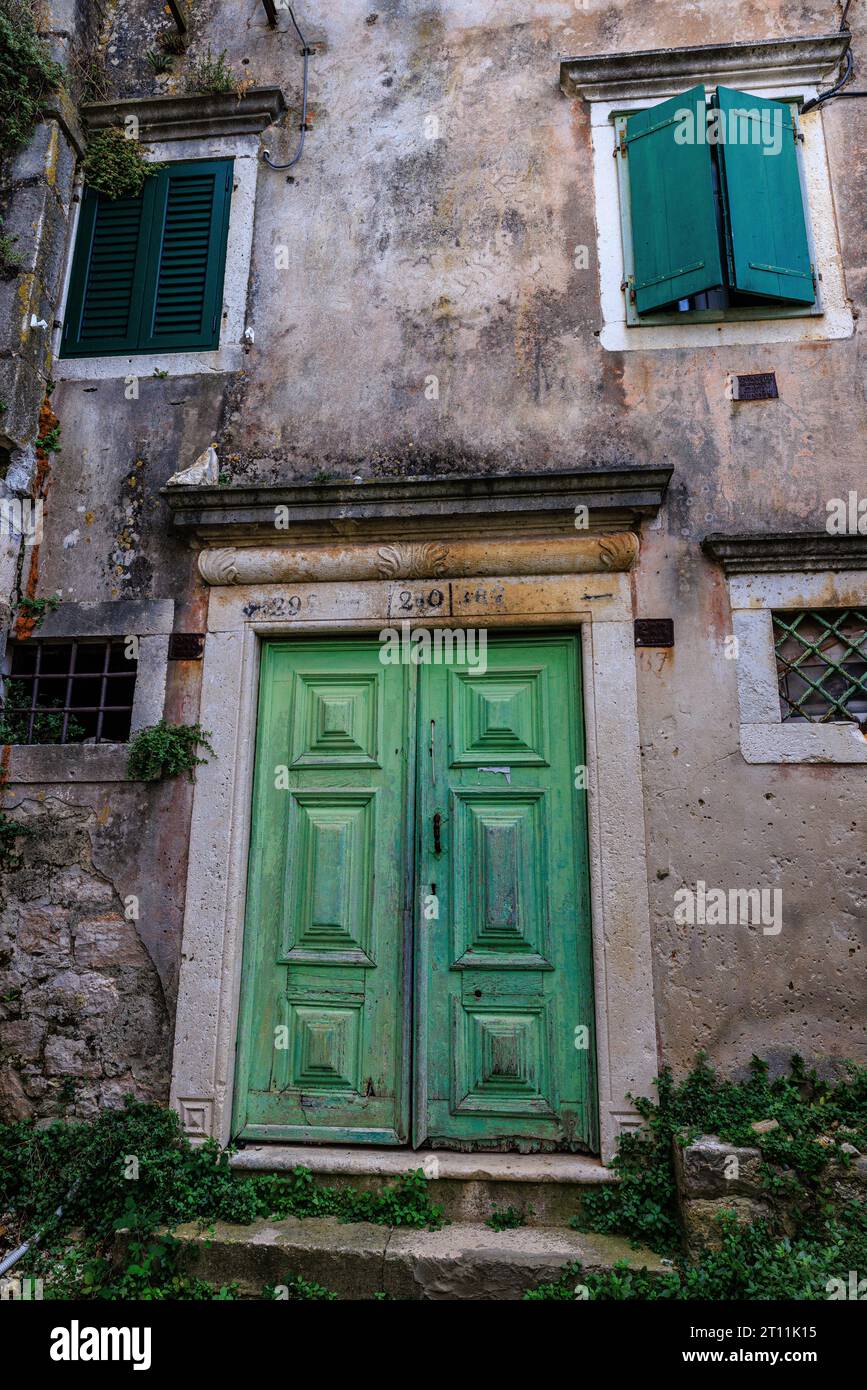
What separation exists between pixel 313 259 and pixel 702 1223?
17.4ft

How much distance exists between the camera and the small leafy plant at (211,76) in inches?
210

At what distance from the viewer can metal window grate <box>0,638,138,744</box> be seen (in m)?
4.66

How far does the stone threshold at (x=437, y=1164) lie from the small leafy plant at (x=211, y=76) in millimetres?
5998

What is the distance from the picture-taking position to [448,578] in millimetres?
4512

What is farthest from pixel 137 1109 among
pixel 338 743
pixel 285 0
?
pixel 285 0

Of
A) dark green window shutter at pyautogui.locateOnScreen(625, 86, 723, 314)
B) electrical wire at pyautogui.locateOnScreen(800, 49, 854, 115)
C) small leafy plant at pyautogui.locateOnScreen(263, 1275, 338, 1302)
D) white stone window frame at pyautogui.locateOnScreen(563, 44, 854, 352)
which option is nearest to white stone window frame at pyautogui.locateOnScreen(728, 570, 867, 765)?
white stone window frame at pyautogui.locateOnScreen(563, 44, 854, 352)

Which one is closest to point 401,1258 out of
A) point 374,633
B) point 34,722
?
point 374,633

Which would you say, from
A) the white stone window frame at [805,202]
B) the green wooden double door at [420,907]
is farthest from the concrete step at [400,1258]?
the white stone window frame at [805,202]

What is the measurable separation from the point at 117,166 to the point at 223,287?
114 centimetres

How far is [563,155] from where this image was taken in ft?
16.7

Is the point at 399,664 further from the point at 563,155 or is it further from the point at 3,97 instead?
the point at 3,97

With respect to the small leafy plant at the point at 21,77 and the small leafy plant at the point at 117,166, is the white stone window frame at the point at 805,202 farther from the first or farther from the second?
the small leafy plant at the point at 21,77

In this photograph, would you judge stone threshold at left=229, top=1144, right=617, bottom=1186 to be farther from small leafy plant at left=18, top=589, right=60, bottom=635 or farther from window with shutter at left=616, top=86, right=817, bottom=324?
window with shutter at left=616, top=86, right=817, bottom=324

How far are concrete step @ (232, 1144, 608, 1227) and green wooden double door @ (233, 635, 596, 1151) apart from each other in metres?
0.10
